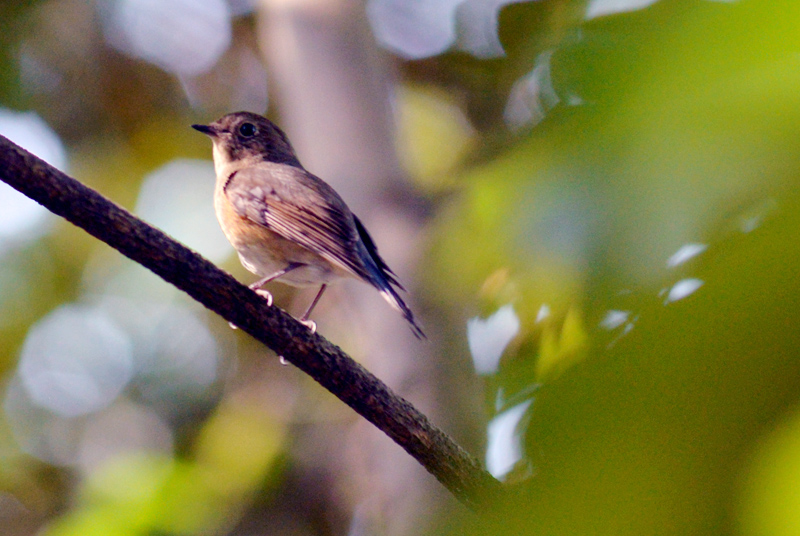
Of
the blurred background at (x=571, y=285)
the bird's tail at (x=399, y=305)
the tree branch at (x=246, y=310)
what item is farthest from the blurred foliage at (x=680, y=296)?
the bird's tail at (x=399, y=305)

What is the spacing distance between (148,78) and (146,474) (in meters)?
4.95

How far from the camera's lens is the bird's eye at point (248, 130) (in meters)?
4.48

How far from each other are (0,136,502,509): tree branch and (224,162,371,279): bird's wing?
1.08 meters

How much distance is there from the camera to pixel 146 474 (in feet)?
11.0

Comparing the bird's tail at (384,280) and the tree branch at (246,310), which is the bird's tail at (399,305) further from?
the tree branch at (246,310)

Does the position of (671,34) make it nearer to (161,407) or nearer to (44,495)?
(44,495)

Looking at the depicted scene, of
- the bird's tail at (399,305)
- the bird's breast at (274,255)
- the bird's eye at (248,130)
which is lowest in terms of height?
the bird's tail at (399,305)

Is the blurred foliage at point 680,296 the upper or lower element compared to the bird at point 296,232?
lower

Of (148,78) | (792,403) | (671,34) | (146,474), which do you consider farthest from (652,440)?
(148,78)

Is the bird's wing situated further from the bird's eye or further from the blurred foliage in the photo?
the blurred foliage

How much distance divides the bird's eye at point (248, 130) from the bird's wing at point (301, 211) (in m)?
0.65

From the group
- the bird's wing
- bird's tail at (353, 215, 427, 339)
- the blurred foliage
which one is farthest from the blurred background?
the bird's wing

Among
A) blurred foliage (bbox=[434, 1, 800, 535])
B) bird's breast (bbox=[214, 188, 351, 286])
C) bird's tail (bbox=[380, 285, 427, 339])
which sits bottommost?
blurred foliage (bbox=[434, 1, 800, 535])

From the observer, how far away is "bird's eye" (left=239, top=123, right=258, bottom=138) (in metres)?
4.48
